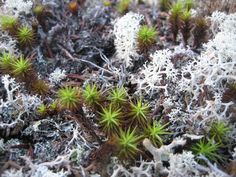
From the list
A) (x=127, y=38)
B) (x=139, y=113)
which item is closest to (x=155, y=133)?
(x=139, y=113)

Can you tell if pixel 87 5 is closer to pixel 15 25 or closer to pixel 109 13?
pixel 109 13

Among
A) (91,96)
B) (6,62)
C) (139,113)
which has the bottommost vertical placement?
(139,113)

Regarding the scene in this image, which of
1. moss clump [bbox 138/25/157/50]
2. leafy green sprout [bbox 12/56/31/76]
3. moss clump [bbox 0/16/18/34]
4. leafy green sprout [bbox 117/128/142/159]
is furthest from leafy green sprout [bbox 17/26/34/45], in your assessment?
leafy green sprout [bbox 117/128/142/159]

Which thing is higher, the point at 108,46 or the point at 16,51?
the point at 16,51

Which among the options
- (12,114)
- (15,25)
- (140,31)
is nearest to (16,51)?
(15,25)

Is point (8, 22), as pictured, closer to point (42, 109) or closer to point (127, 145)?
point (42, 109)

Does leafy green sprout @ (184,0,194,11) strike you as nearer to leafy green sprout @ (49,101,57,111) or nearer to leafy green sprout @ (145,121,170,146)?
leafy green sprout @ (145,121,170,146)
